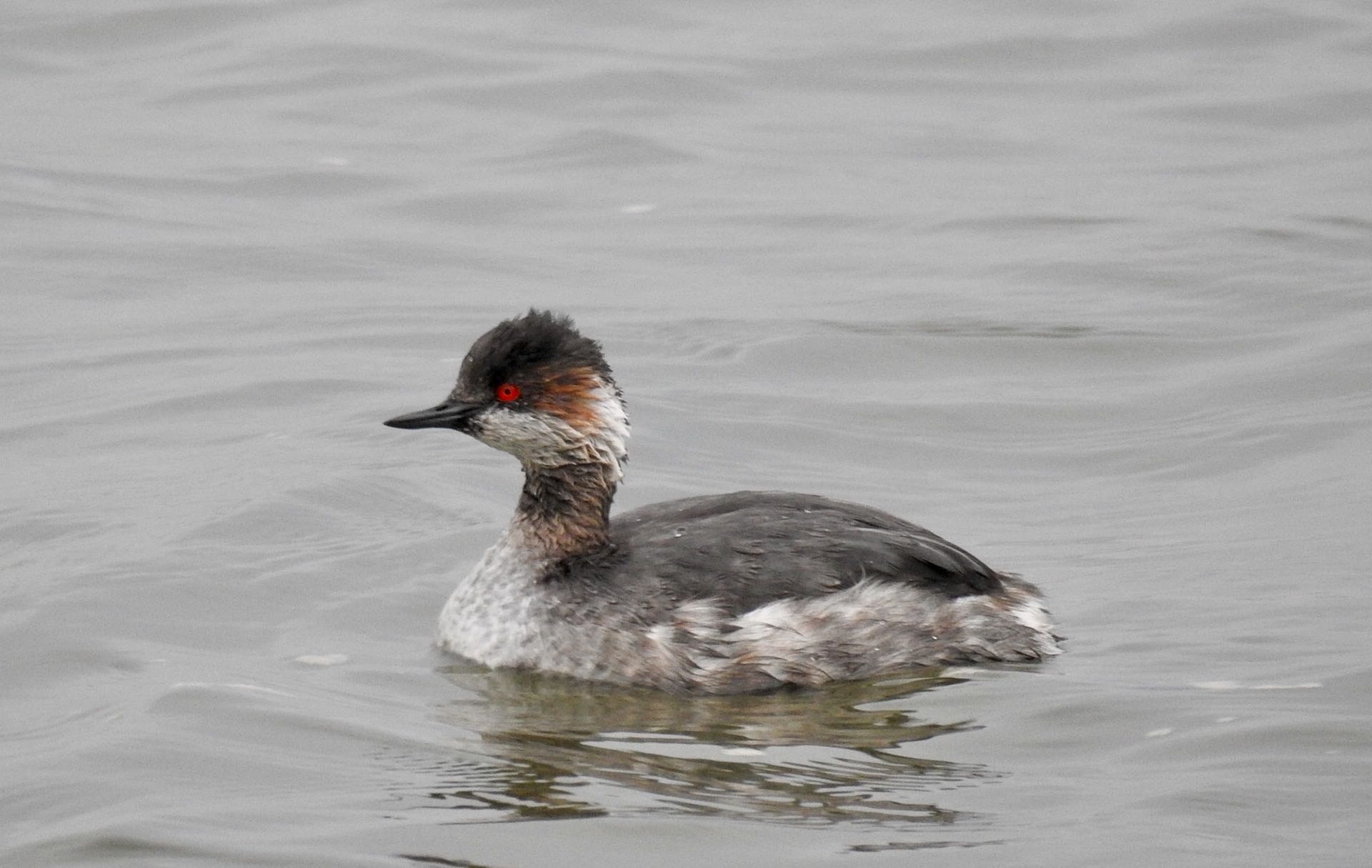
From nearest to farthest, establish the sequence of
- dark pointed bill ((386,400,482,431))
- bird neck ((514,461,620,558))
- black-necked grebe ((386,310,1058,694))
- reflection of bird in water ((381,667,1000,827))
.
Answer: reflection of bird in water ((381,667,1000,827)) → black-necked grebe ((386,310,1058,694)) → dark pointed bill ((386,400,482,431)) → bird neck ((514,461,620,558))

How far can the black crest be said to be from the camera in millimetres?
7633

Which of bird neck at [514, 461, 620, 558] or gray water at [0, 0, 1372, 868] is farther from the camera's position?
bird neck at [514, 461, 620, 558]

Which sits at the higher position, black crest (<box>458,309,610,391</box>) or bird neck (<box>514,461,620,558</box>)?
black crest (<box>458,309,610,391</box>)

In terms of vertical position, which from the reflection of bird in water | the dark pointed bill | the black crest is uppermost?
the black crest

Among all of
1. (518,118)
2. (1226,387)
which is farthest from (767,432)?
(518,118)

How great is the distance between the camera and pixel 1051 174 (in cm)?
1504

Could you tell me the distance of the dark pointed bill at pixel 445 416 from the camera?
7.61 m

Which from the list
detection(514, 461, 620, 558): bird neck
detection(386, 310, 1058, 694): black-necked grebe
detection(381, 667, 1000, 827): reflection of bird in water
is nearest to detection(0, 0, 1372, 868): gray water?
detection(381, 667, 1000, 827): reflection of bird in water

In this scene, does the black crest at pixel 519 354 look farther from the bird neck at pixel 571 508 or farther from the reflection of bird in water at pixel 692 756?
the reflection of bird in water at pixel 692 756

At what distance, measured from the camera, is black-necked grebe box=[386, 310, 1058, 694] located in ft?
23.8

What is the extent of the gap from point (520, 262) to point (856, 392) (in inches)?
117

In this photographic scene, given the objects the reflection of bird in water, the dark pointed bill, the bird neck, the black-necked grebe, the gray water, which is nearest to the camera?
the reflection of bird in water

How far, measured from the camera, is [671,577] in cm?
739

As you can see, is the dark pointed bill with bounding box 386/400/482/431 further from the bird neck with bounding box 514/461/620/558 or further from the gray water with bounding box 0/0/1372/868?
the gray water with bounding box 0/0/1372/868
